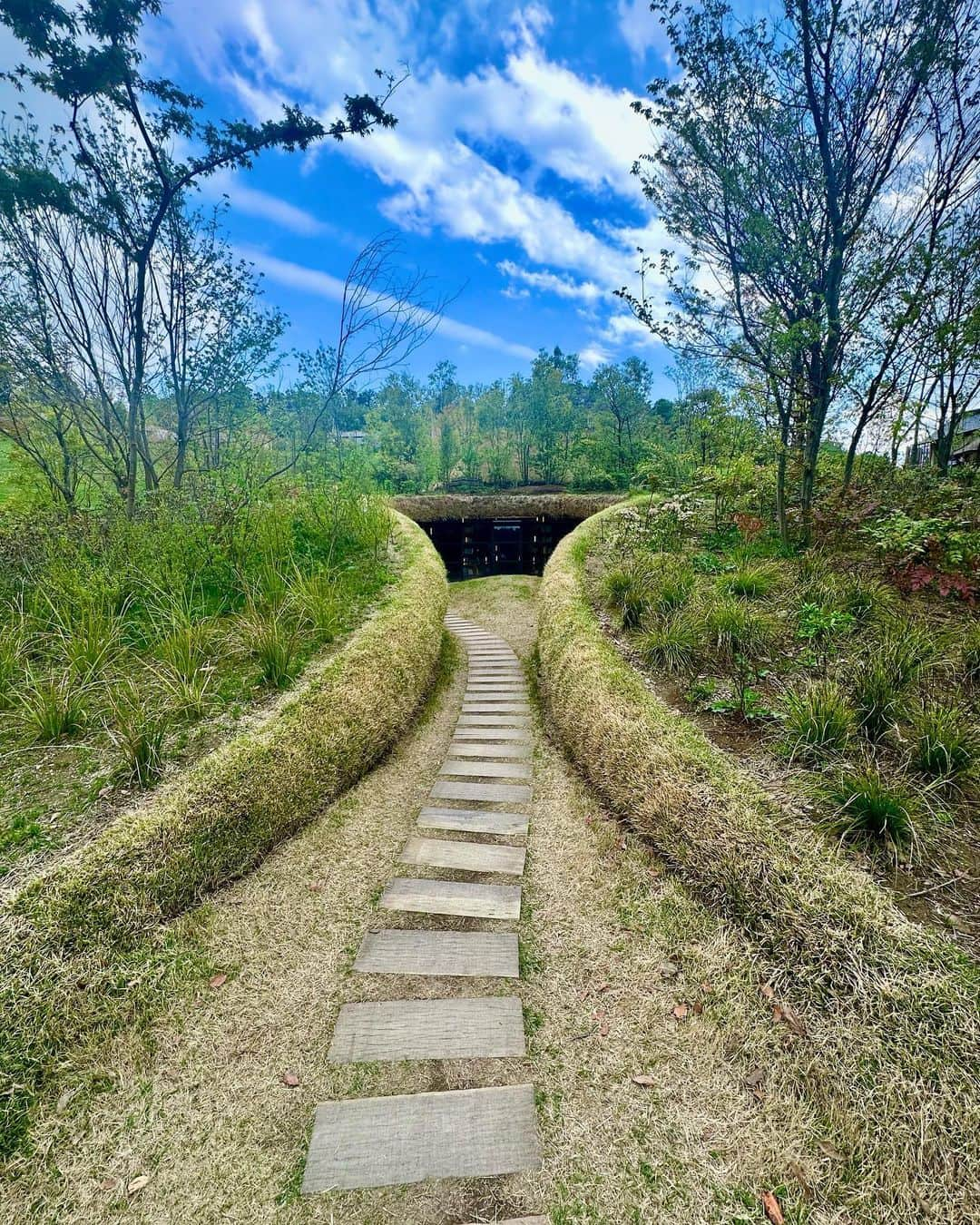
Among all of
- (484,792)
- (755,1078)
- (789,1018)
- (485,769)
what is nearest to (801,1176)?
(755,1078)

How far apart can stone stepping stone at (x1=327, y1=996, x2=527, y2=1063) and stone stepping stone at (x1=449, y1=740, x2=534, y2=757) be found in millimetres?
1800

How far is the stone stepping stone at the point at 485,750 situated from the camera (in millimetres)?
3605

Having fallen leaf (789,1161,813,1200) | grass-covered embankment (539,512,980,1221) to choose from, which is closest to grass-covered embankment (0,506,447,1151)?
grass-covered embankment (539,512,980,1221)

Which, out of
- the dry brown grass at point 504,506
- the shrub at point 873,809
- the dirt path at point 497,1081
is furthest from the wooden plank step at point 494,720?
the dry brown grass at point 504,506

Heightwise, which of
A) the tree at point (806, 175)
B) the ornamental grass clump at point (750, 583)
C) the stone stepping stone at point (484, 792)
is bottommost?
the stone stepping stone at point (484, 792)

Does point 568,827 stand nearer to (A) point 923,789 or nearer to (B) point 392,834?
(B) point 392,834

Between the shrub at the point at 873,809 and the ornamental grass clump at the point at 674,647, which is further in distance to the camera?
the ornamental grass clump at the point at 674,647

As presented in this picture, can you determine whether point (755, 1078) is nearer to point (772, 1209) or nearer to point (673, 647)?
point (772, 1209)

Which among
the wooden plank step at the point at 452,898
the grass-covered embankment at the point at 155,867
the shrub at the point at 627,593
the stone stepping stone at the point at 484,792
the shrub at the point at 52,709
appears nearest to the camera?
the grass-covered embankment at the point at 155,867

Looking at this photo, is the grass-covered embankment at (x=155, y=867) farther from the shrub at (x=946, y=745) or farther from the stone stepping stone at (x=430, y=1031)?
the shrub at (x=946, y=745)

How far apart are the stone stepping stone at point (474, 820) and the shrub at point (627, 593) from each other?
2.02 metres

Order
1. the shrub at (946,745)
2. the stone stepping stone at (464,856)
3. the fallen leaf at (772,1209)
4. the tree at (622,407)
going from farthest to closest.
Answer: the tree at (622,407) → the stone stepping stone at (464,856) → the shrub at (946,745) → the fallen leaf at (772,1209)

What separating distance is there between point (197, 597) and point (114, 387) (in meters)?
2.48

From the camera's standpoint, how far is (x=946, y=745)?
2131 millimetres
